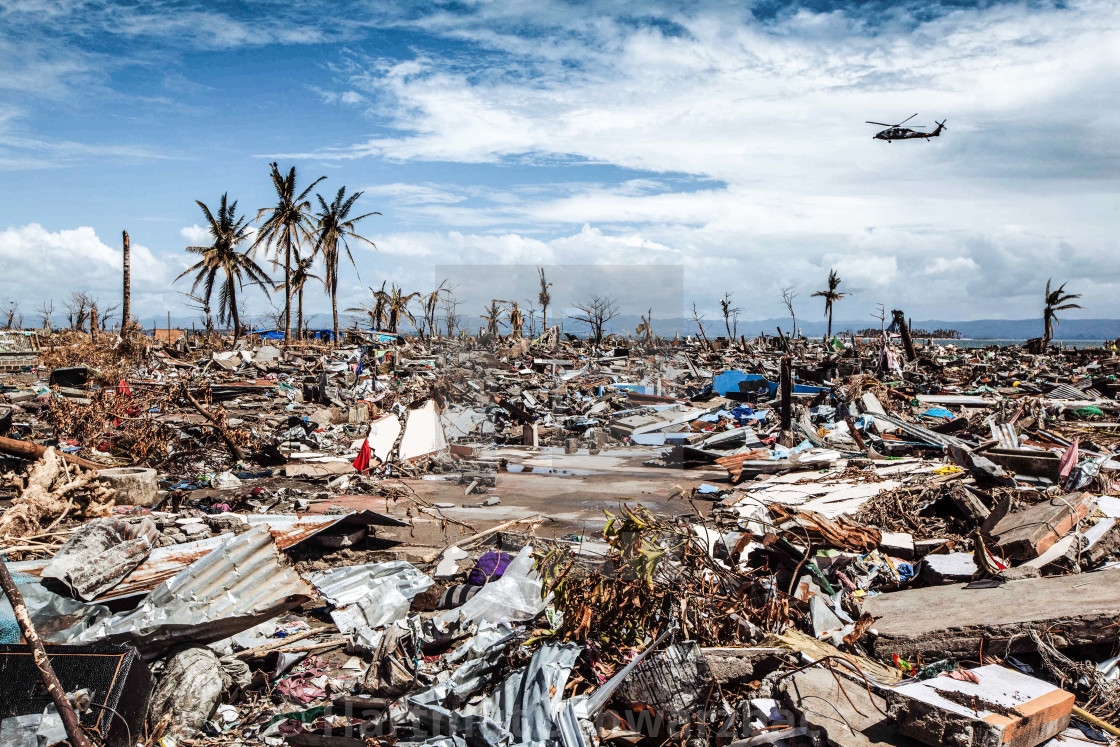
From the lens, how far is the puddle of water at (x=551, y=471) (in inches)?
432

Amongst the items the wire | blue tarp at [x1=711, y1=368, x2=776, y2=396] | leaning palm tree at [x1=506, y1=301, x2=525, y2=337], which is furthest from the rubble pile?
leaning palm tree at [x1=506, y1=301, x2=525, y2=337]

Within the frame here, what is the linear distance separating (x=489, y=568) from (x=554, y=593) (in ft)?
5.95

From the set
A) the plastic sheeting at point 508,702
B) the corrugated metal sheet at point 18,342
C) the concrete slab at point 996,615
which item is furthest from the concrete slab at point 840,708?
the corrugated metal sheet at point 18,342


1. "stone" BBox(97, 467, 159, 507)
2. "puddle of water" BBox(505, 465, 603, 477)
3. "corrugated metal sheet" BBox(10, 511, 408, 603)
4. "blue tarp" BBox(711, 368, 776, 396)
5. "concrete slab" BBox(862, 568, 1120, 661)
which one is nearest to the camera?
"concrete slab" BBox(862, 568, 1120, 661)

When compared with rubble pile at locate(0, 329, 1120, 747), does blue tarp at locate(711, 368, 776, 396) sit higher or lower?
higher

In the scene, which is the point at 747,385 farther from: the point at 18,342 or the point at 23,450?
the point at 18,342

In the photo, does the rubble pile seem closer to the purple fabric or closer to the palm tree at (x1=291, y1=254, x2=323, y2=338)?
the purple fabric

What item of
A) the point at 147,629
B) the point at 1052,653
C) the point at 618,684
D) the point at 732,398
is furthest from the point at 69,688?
the point at 732,398

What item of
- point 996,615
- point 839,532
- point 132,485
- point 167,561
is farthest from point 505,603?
point 132,485

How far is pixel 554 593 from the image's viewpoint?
4.11 meters

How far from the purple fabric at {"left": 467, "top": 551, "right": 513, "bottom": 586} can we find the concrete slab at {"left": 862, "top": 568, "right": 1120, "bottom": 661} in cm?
274

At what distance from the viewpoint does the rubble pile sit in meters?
3.44

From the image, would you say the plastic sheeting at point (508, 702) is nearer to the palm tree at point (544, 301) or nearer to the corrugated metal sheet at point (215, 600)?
the corrugated metal sheet at point (215, 600)

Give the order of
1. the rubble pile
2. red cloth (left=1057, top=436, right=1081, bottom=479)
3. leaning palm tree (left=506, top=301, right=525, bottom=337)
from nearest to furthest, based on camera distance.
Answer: the rubble pile, red cloth (left=1057, top=436, right=1081, bottom=479), leaning palm tree (left=506, top=301, right=525, bottom=337)
